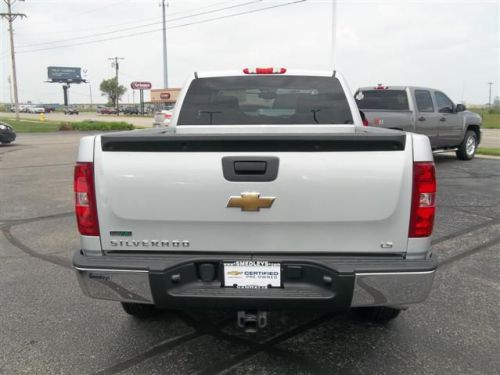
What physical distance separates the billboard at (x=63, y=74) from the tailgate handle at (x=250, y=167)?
127765mm

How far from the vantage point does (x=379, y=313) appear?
348 centimetres

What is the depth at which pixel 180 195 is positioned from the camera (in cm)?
258

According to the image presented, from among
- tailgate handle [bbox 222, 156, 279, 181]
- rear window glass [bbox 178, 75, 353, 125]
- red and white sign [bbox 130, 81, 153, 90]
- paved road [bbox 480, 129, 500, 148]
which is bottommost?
paved road [bbox 480, 129, 500, 148]

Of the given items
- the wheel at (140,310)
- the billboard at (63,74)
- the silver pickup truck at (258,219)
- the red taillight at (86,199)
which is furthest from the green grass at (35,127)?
the billboard at (63,74)

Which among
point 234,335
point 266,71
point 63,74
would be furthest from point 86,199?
point 63,74

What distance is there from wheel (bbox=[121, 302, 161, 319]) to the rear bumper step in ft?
2.91

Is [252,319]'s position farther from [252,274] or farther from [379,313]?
[379,313]

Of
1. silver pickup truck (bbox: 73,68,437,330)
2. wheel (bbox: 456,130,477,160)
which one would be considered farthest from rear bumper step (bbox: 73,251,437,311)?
wheel (bbox: 456,130,477,160)

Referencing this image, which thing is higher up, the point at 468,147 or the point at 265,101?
the point at 265,101

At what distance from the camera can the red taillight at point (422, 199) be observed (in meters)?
2.54

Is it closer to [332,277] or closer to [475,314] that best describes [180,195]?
[332,277]

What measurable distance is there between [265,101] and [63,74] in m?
128

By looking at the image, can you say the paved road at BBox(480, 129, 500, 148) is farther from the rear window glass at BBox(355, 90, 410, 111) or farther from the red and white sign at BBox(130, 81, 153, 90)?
the red and white sign at BBox(130, 81, 153, 90)

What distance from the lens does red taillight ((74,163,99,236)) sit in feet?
8.65
